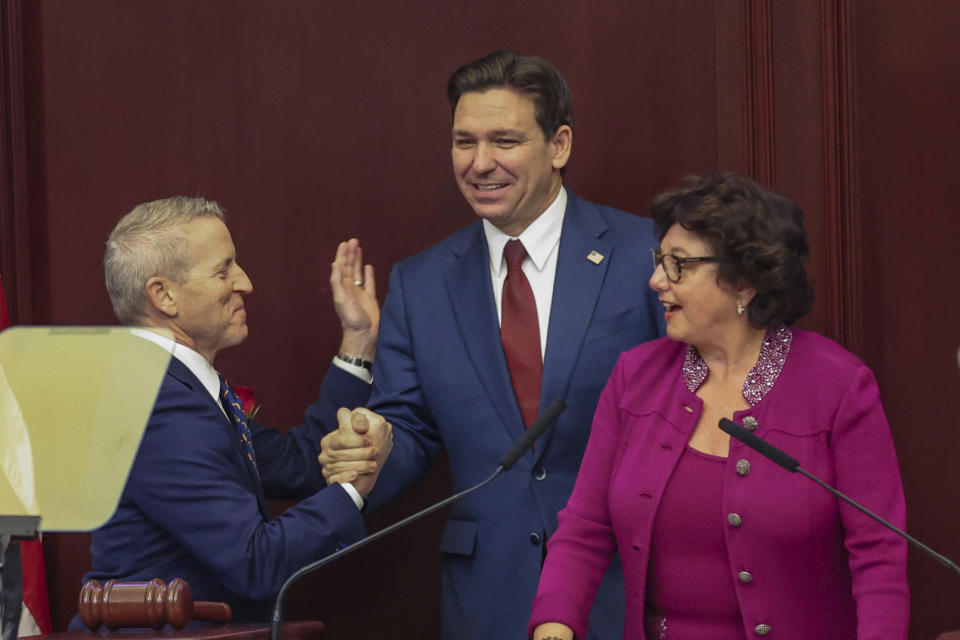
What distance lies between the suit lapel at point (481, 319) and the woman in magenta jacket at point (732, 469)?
0.36 meters

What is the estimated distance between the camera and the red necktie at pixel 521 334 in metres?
2.80

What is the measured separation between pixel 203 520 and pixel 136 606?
288mm

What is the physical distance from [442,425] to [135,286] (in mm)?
700

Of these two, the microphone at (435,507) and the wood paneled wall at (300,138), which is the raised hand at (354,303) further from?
the microphone at (435,507)

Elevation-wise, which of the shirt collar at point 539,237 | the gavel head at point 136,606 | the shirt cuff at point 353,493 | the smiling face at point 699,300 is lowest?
the gavel head at point 136,606

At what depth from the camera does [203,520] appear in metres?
2.36

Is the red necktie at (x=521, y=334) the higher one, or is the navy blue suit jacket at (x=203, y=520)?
the red necktie at (x=521, y=334)

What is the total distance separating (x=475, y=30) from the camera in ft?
11.3

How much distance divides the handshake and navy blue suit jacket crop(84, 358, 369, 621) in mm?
61

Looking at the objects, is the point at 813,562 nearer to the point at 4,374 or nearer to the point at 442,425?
the point at 442,425

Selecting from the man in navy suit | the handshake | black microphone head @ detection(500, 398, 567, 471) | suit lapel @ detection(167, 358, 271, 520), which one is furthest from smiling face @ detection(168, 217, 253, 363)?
black microphone head @ detection(500, 398, 567, 471)

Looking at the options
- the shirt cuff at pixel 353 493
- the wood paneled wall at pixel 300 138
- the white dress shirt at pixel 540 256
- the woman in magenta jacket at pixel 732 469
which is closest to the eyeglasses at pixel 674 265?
the woman in magenta jacket at pixel 732 469

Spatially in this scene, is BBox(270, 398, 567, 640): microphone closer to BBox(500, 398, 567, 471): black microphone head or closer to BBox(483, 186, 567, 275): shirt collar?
BBox(500, 398, 567, 471): black microphone head

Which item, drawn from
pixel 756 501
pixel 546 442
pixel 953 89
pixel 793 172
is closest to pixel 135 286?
pixel 546 442
